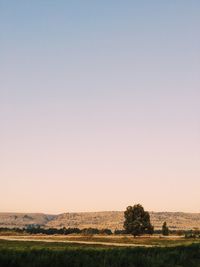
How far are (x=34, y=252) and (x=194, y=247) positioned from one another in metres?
13.1

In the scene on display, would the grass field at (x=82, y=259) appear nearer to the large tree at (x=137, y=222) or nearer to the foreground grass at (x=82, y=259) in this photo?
the foreground grass at (x=82, y=259)

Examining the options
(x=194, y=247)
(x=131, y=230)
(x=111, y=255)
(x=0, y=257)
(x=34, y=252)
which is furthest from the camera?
(x=131, y=230)

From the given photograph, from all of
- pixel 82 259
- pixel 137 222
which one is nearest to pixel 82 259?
pixel 82 259

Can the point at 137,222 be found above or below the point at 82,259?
above

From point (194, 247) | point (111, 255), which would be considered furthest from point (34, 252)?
point (194, 247)

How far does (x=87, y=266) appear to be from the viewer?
1841 centimetres

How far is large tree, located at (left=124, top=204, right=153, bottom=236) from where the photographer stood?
112 metres

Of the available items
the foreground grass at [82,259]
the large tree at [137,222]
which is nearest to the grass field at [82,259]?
the foreground grass at [82,259]

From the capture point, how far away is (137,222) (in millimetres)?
112188

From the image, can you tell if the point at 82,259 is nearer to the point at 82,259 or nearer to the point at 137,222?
the point at 82,259

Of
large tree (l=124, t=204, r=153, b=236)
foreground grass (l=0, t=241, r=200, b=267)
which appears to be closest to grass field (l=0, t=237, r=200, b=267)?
foreground grass (l=0, t=241, r=200, b=267)

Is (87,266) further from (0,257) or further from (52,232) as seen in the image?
(52,232)

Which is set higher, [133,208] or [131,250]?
[133,208]

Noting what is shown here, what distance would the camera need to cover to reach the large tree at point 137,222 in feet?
367
